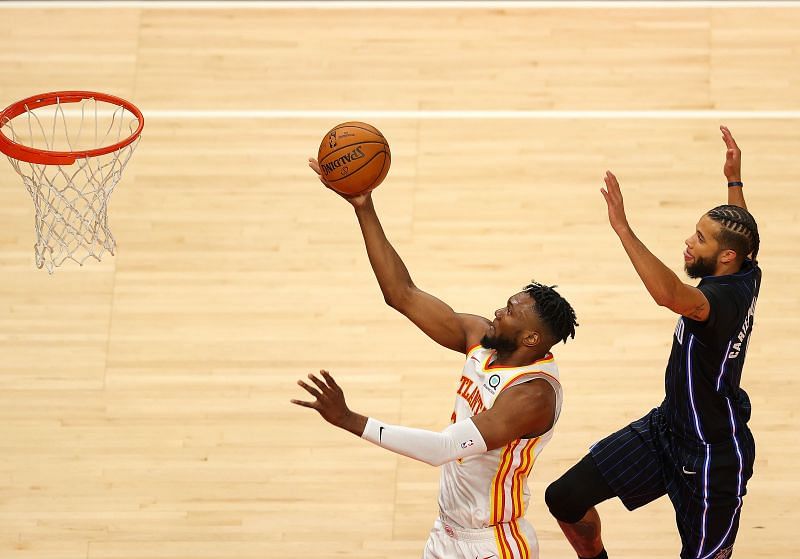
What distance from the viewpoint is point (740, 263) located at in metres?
5.34

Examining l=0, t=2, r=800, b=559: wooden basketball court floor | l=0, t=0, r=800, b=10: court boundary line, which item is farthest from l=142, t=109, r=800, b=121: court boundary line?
l=0, t=0, r=800, b=10: court boundary line

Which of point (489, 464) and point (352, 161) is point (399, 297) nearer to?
point (352, 161)

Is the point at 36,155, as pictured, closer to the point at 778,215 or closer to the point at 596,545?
the point at 596,545

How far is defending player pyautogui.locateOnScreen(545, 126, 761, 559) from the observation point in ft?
16.9

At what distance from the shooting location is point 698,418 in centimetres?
546

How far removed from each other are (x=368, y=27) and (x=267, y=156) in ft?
4.29

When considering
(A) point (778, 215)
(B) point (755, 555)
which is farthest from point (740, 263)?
(A) point (778, 215)

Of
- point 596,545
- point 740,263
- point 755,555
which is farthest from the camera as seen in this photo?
point 755,555


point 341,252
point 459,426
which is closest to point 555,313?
point 459,426

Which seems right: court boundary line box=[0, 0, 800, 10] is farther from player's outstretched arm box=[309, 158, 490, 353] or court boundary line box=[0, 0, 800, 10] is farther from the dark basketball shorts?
the dark basketball shorts

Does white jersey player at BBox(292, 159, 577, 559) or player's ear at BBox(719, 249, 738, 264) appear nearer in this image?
white jersey player at BBox(292, 159, 577, 559)

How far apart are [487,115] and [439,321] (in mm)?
3164

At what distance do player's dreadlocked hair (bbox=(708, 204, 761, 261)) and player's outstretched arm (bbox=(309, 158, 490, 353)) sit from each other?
1.12 meters

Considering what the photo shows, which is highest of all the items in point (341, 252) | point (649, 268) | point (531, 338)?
point (341, 252)
